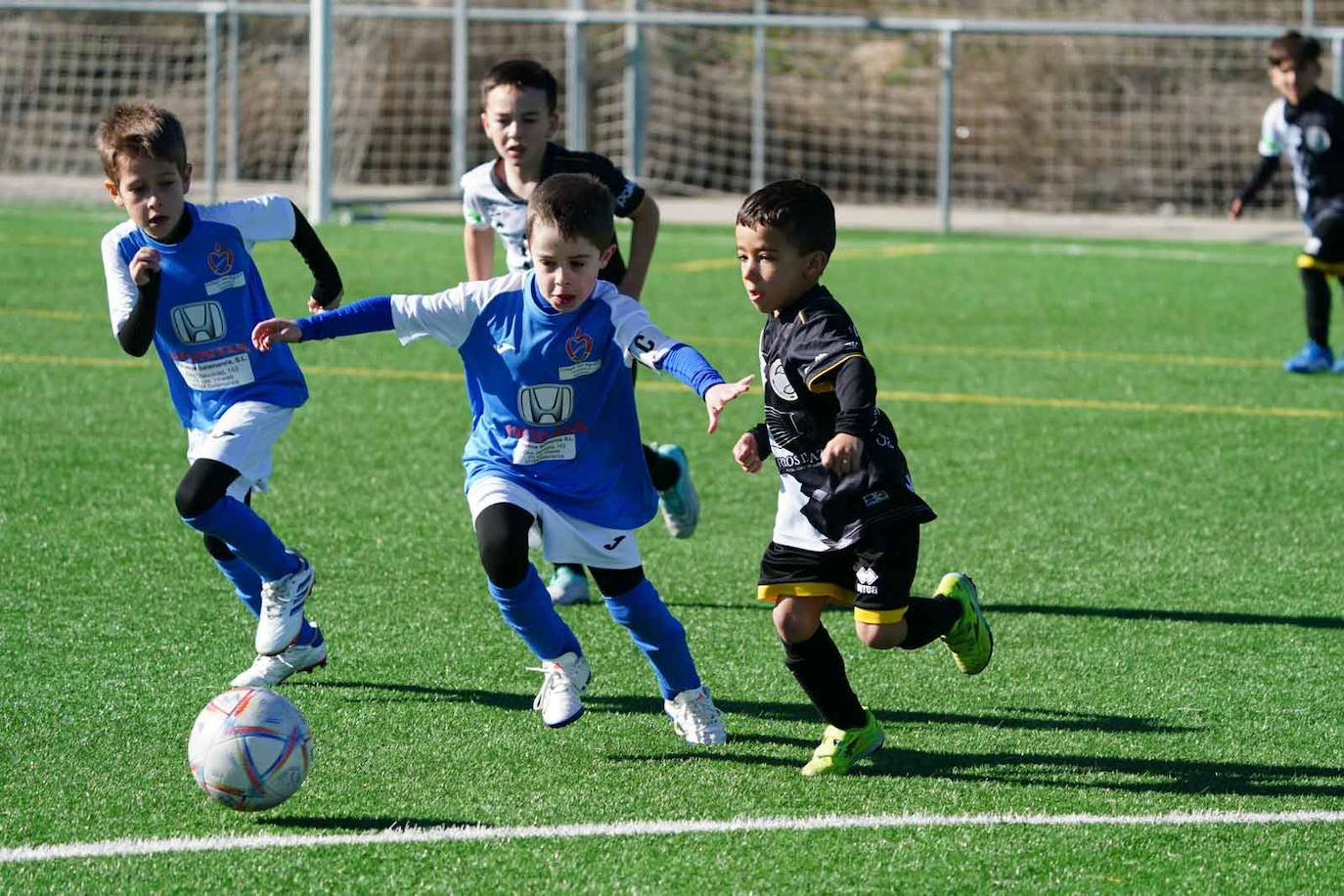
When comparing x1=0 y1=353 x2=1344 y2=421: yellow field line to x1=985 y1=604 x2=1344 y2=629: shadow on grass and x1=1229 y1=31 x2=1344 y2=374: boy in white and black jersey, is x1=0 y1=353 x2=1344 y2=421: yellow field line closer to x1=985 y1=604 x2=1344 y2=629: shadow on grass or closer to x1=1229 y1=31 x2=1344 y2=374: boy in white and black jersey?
x1=1229 y1=31 x2=1344 y2=374: boy in white and black jersey

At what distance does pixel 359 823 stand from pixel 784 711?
54.8 inches

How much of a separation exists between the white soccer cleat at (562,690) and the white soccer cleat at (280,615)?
806 millimetres

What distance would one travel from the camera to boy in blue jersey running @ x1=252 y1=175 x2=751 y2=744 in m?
4.73

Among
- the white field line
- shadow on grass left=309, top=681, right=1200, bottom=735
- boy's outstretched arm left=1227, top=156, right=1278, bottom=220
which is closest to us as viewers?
the white field line

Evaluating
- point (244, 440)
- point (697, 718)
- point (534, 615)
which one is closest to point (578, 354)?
→ point (534, 615)

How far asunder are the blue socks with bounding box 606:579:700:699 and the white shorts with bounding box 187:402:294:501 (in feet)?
3.90

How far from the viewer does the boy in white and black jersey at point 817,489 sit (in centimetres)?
448

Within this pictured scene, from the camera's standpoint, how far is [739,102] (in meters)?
23.0

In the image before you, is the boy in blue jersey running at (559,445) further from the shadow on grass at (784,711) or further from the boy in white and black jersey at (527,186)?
the boy in white and black jersey at (527,186)

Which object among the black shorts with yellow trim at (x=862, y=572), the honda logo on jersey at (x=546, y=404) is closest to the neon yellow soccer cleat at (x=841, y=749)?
the black shorts with yellow trim at (x=862, y=572)

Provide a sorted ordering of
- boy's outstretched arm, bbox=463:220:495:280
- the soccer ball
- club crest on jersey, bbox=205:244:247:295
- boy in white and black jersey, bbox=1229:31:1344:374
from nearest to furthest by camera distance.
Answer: the soccer ball, club crest on jersey, bbox=205:244:247:295, boy's outstretched arm, bbox=463:220:495:280, boy in white and black jersey, bbox=1229:31:1344:374

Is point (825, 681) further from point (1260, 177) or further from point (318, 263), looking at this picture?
point (1260, 177)

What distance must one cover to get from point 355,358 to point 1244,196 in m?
5.54

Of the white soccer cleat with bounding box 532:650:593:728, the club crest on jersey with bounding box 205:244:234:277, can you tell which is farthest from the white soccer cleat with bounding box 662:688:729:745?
the club crest on jersey with bounding box 205:244:234:277
